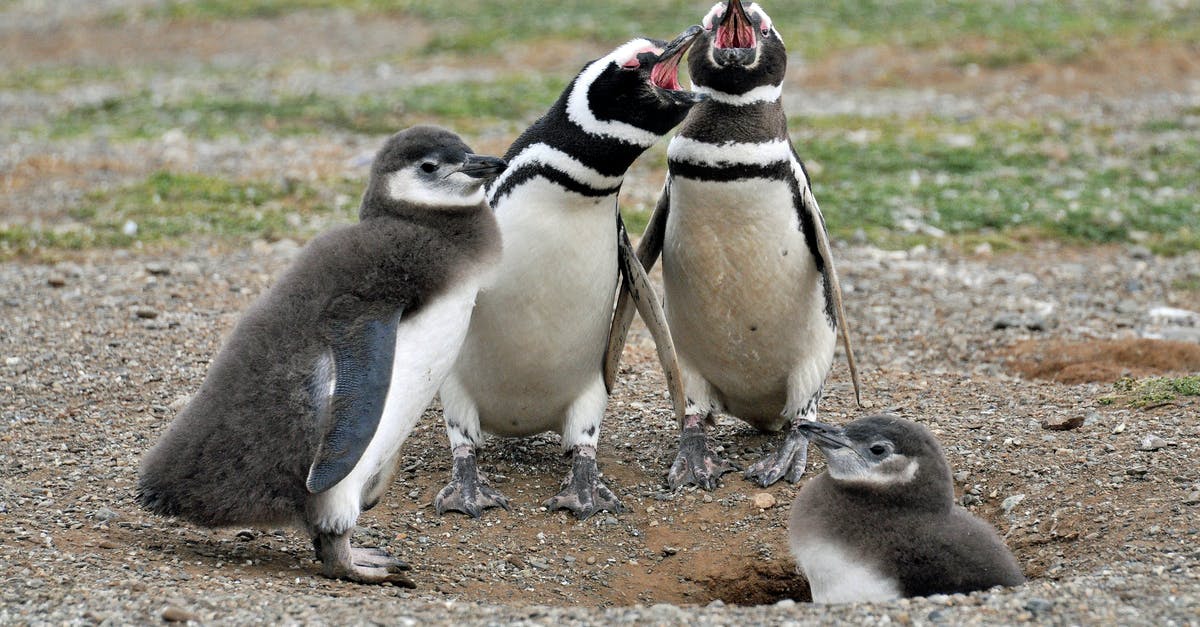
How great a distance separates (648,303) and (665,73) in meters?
0.87

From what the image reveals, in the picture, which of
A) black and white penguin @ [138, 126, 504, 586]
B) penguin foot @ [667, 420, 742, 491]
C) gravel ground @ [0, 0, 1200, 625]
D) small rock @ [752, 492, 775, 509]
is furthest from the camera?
penguin foot @ [667, 420, 742, 491]

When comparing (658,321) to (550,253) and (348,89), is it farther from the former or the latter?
(348,89)

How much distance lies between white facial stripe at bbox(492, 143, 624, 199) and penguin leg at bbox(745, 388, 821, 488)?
1130 mm

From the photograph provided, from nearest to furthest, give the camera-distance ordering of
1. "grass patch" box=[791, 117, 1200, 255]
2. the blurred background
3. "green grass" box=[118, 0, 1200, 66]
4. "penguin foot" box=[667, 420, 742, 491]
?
"penguin foot" box=[667, 420, 742, 491] < "grass patch" box=[791, 117, 1200, 255] < the blurred background < "green grass" box=[118, 0, 1200, 66]

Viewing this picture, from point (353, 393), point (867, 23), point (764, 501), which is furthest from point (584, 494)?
point (867, 23)

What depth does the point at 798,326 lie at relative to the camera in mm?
5090

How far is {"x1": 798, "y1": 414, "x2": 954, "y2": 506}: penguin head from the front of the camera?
4000mm

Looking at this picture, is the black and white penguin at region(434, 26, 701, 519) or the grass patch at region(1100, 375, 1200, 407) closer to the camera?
the black and white penguin at region(434, 26, 701, 519)

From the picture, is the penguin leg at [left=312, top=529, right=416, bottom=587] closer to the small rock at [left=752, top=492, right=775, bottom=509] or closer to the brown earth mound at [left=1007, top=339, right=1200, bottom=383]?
the small rock at [left=752, top=492, right=775, bottom=509]

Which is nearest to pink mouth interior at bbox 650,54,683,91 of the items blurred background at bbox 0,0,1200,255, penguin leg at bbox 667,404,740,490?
penguin leg at bbox 667,404,740,490

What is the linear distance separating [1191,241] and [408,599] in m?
6.59

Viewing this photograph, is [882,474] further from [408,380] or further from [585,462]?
[408,380]

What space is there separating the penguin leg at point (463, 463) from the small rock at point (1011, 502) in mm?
1682

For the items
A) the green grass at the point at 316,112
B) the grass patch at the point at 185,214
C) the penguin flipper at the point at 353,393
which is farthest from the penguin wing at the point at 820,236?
the green grass at the point at 316,112
